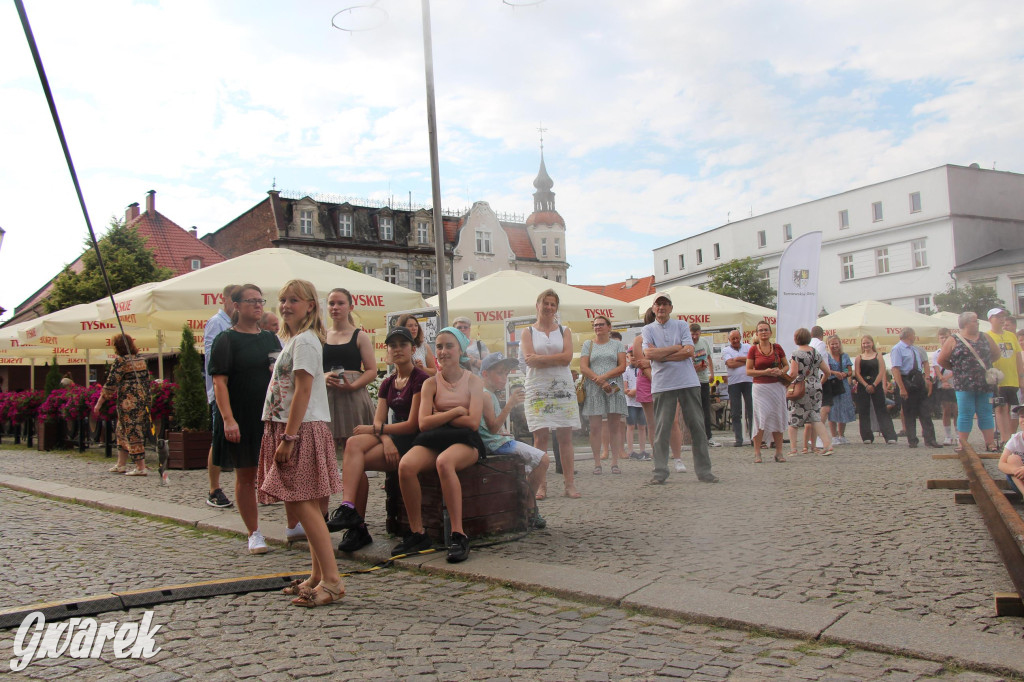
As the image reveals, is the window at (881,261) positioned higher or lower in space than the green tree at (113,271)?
lower

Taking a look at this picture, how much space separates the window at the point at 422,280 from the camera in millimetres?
58938

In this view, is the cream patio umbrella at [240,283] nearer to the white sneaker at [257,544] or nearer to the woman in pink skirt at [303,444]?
the white sneaker at [257,544]

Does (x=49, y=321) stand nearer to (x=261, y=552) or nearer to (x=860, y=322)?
(x=261, y=552)

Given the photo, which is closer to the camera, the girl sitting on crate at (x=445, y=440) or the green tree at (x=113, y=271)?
the girl sitting on crate at (x=445, y=440)

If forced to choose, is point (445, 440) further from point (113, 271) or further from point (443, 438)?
point (113, 271)

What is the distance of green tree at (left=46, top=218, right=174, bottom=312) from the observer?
3488 cm

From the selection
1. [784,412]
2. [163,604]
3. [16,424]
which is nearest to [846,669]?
[163,604]

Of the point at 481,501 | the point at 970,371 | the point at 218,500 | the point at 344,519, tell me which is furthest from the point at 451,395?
the point at 970,371

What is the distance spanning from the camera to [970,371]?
393 inches

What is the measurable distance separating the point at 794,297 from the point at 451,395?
337 inches

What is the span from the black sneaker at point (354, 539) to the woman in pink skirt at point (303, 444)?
106 centimetres

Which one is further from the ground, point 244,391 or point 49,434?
point 244,391

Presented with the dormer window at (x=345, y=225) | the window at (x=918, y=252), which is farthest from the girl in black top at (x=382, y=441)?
the dormer window at (x=345, y=225)

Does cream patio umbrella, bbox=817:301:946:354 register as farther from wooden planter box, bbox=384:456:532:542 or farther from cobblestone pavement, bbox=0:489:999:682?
cobblestone pavement, bbox=0:489:999:682
